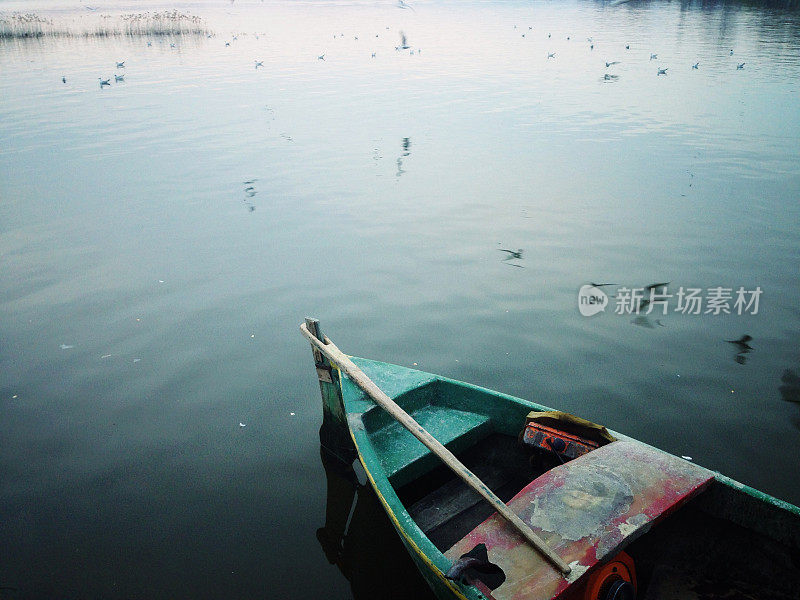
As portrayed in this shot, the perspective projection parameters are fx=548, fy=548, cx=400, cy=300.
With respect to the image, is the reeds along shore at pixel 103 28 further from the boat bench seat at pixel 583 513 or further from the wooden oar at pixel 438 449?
the boat bench seat at pixel 583 513

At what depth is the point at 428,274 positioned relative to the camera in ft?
28.6

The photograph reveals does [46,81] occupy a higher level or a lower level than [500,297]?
higher

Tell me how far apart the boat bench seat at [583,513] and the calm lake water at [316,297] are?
122cm

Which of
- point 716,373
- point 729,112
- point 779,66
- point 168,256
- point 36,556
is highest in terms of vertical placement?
point 779,66

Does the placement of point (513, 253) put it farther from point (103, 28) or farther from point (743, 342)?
point (103, 28)

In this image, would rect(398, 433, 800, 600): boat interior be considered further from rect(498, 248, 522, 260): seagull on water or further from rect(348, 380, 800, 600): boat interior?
rect(498, 248, 522, 260): seagull on water

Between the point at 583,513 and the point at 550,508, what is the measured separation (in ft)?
0.67

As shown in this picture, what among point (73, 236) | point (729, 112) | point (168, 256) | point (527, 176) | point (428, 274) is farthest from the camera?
point (729, 112)

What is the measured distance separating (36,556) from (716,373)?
692 cm

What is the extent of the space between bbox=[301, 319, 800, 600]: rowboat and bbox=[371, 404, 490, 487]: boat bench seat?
13 mm

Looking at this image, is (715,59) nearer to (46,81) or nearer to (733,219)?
(733,219)

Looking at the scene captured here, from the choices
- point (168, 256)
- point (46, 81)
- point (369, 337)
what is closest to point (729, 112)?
point (369, 337)

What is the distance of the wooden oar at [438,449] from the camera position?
329 cm

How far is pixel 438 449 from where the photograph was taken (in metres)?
3.90
